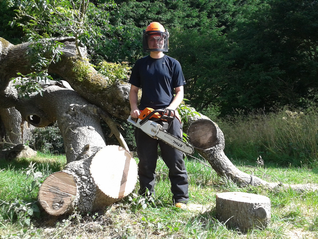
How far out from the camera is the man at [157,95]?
3.58 metres

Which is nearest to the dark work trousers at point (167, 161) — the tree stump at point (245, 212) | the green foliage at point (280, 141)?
the tree stump at point (245, 212)

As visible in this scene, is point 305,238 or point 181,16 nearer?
point 305,238

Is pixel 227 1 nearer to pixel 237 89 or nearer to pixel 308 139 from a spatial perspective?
pixel 237 89

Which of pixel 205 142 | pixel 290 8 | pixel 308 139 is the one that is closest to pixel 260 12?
pixel 290 8

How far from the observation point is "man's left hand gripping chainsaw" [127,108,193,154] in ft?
10.8

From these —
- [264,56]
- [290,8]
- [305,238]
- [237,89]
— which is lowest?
[305,238]

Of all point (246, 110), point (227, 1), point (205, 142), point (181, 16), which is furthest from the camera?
point (227, 1)

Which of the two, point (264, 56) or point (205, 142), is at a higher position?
point (264, 56)

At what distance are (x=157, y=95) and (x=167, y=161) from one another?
76cm

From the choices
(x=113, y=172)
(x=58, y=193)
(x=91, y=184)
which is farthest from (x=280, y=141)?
(x=58, y=193)

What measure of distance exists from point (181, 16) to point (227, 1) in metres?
3.52

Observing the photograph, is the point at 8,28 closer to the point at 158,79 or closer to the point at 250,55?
the point at 250,55

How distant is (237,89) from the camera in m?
12.9

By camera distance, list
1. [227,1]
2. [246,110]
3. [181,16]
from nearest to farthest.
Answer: [246,110] → [181,16] → [227,1]
